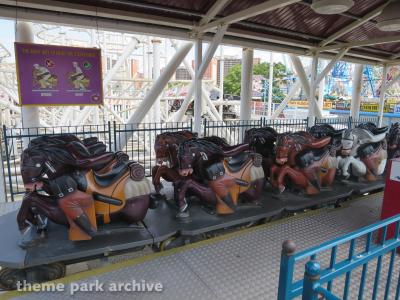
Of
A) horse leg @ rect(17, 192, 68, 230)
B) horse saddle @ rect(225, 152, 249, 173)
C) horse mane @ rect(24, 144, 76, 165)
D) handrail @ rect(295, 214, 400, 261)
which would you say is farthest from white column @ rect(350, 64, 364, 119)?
horse leg @ rect(17, 192, 68, 230)

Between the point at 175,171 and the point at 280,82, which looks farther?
the point at 280,82

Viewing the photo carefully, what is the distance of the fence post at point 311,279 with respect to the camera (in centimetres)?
147

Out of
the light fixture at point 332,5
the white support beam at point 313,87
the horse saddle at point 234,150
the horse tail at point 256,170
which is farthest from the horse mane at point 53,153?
the white support beam at point 313,87

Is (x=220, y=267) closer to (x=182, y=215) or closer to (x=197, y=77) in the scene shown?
(x=182, y=215)

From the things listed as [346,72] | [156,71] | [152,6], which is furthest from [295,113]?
[152,6]

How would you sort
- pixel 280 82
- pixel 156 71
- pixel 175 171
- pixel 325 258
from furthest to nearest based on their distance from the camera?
pixel 280 82 → pixel 156 71 → pixel 175 171 → pixel 325 258

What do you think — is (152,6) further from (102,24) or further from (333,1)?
(333,1)

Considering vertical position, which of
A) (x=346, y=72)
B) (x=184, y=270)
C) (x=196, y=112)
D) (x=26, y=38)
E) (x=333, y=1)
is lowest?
(x=184, y=270)

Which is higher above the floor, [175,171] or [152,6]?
→ [152,6]

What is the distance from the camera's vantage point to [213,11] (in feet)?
19.0

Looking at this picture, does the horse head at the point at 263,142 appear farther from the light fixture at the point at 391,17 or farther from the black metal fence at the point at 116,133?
the light fixture at the point at 391,17

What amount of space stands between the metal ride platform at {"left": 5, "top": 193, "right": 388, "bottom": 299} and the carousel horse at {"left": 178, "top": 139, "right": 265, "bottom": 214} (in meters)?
0.45

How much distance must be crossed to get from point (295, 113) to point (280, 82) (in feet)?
59.4

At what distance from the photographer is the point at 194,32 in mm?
6477
